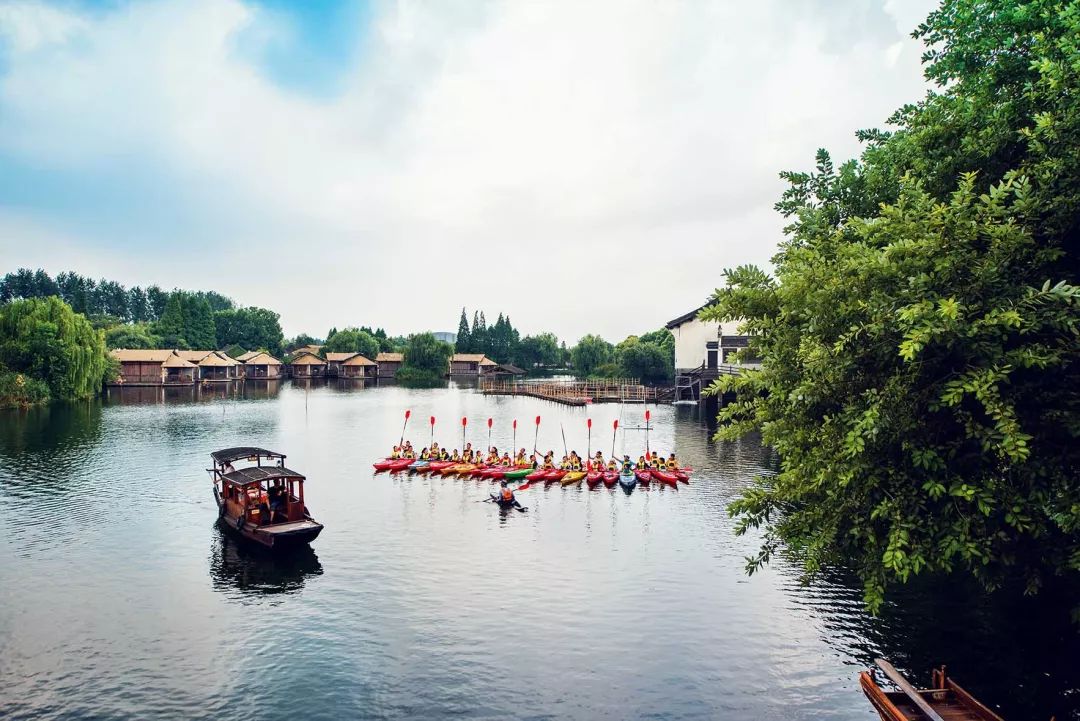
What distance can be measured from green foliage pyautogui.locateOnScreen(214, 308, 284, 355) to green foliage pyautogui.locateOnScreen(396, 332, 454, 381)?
122 feet

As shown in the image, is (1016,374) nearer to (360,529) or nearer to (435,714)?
(435,714)

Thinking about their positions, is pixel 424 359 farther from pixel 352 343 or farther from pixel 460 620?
pixel 460 620

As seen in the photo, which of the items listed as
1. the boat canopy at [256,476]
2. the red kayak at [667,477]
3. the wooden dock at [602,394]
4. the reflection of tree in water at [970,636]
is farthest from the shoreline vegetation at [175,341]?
the reflection of tree in water at [970,636]

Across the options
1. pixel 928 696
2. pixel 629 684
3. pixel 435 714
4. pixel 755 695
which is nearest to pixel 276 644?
pixel 435 714

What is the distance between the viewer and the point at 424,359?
129250 mm

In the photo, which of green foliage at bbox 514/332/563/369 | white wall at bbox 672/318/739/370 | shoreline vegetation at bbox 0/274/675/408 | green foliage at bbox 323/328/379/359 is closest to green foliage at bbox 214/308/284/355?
shoreline vegetation at bbox 0/274/675/408

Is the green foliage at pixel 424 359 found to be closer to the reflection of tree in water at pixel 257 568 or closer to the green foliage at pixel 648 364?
the green foliage at pixel 648 364

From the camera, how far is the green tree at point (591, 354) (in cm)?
13638

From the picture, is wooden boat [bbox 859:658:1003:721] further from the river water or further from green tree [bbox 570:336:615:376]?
green tree [bbox 570:336:615:376]

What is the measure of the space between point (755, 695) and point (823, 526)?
5676mm

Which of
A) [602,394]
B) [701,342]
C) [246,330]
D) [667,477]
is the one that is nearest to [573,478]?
[667,477]

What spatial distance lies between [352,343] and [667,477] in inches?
4658

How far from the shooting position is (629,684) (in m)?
14.0

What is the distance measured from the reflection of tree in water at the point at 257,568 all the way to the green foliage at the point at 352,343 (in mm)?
119368
